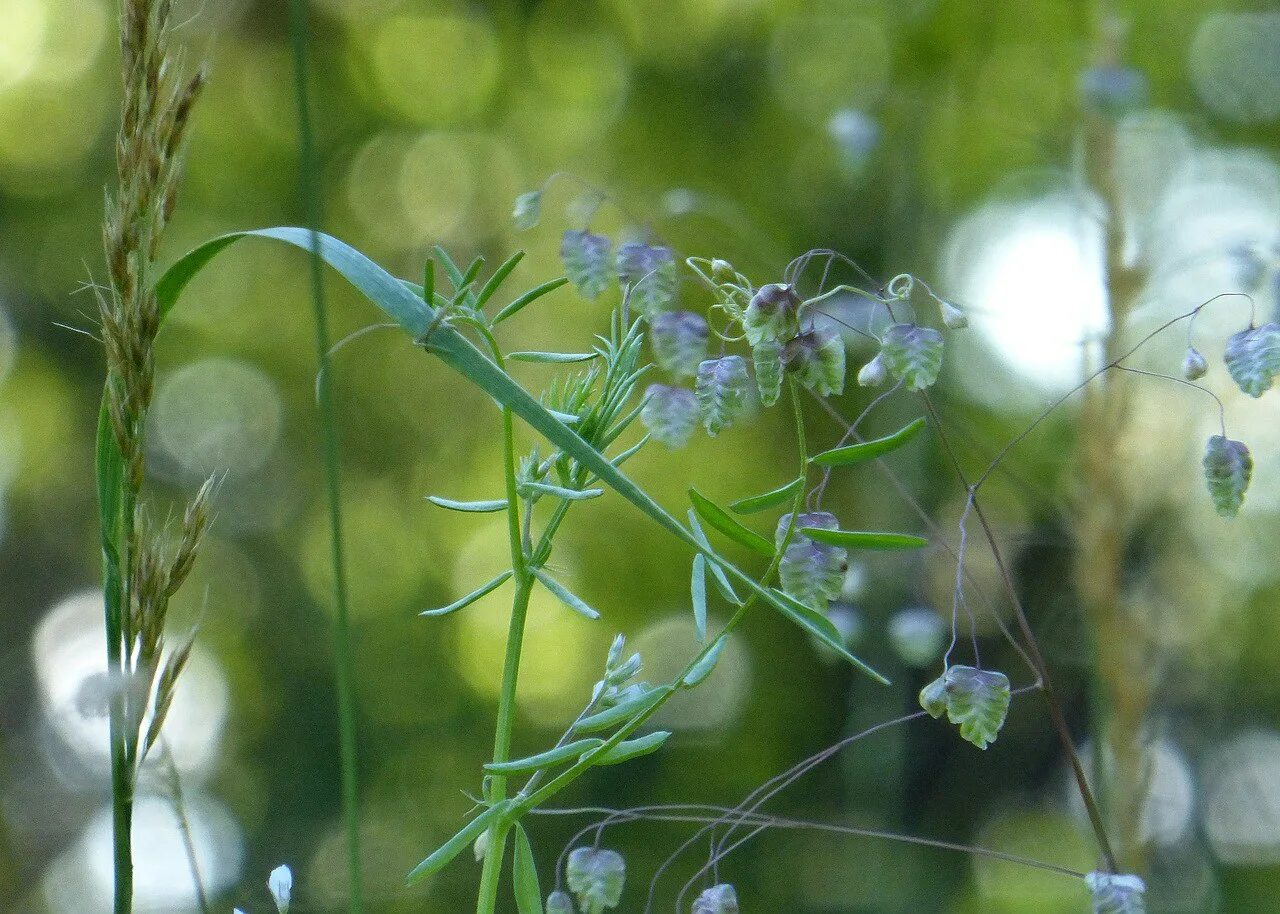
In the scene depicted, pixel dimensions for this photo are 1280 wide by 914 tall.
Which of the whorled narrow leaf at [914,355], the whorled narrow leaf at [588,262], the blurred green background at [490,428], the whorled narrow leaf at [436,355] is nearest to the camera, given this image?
the whorled narrow leaf at [436,355]

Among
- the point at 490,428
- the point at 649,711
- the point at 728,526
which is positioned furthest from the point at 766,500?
the point at 490,428

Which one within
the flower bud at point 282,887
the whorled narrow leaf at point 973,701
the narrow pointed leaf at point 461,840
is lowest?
the flower bud at point 282,887

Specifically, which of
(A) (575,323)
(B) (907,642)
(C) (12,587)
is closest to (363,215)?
(A) (575,323)

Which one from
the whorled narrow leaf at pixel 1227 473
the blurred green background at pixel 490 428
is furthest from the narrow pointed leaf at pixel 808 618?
the blurred green background at pixel 490 428

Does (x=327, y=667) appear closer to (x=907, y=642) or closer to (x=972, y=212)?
(x=972, y=212)

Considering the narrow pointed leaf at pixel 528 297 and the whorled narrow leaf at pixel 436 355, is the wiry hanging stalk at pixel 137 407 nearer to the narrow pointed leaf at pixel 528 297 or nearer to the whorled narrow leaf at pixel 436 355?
the whorled narrow leaf at pixel 436 355

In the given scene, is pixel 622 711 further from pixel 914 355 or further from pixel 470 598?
pixel 914 355
